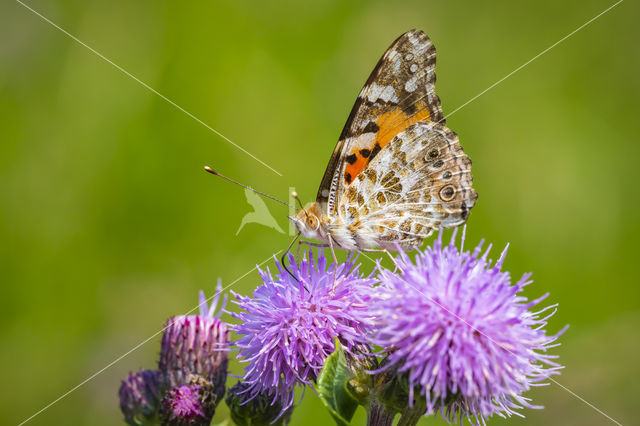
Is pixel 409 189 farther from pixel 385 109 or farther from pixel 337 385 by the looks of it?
pixel 337 385

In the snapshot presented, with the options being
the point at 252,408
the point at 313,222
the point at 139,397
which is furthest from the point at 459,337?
the point at 139,397

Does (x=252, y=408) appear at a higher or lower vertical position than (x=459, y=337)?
lower

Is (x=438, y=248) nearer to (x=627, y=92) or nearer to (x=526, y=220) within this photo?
(x=526, y=220)

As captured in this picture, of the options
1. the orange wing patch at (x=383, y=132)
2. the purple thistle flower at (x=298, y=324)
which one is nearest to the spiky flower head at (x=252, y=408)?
the purple thistle flower at (x=298, y=324)

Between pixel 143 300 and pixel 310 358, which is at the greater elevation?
pixel 310 358

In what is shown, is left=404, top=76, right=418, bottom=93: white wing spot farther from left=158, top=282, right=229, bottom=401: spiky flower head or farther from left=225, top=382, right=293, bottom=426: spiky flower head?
left=225, top=382, right=293, bottom=426: spiky flower head

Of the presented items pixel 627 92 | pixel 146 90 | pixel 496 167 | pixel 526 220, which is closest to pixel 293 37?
pixel 146 90
